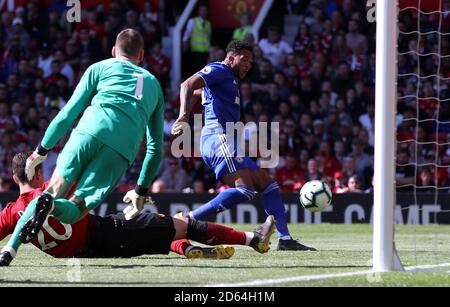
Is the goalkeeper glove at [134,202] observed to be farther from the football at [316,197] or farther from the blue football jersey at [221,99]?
the football at [316,197]

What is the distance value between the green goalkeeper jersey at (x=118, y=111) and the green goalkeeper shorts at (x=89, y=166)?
0.20ft

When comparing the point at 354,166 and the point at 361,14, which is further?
A: the point at 361,14

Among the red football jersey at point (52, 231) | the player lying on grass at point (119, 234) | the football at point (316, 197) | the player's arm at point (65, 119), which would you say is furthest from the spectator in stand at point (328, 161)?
the player's arm at point (65, 119)

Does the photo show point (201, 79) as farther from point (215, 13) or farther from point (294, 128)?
point (215, 13)

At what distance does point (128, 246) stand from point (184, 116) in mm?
1429

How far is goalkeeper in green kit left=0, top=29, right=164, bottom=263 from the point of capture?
26.0 ft

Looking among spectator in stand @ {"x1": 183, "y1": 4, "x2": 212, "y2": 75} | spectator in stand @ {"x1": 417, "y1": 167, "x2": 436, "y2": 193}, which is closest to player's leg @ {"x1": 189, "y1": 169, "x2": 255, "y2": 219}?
spectator in stand @ {"x1": 417, "y1": 167, "x2": 436, "y2": 193}

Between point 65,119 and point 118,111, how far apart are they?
42 cm

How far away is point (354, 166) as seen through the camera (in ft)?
60.3

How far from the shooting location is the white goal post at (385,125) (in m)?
7.62

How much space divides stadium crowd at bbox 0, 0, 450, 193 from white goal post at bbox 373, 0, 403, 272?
9756 millimetres

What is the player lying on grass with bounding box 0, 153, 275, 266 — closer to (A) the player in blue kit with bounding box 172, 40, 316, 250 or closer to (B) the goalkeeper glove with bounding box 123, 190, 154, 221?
(B) the goalkeeper glove with bounding box 123, 190, 154, 221
